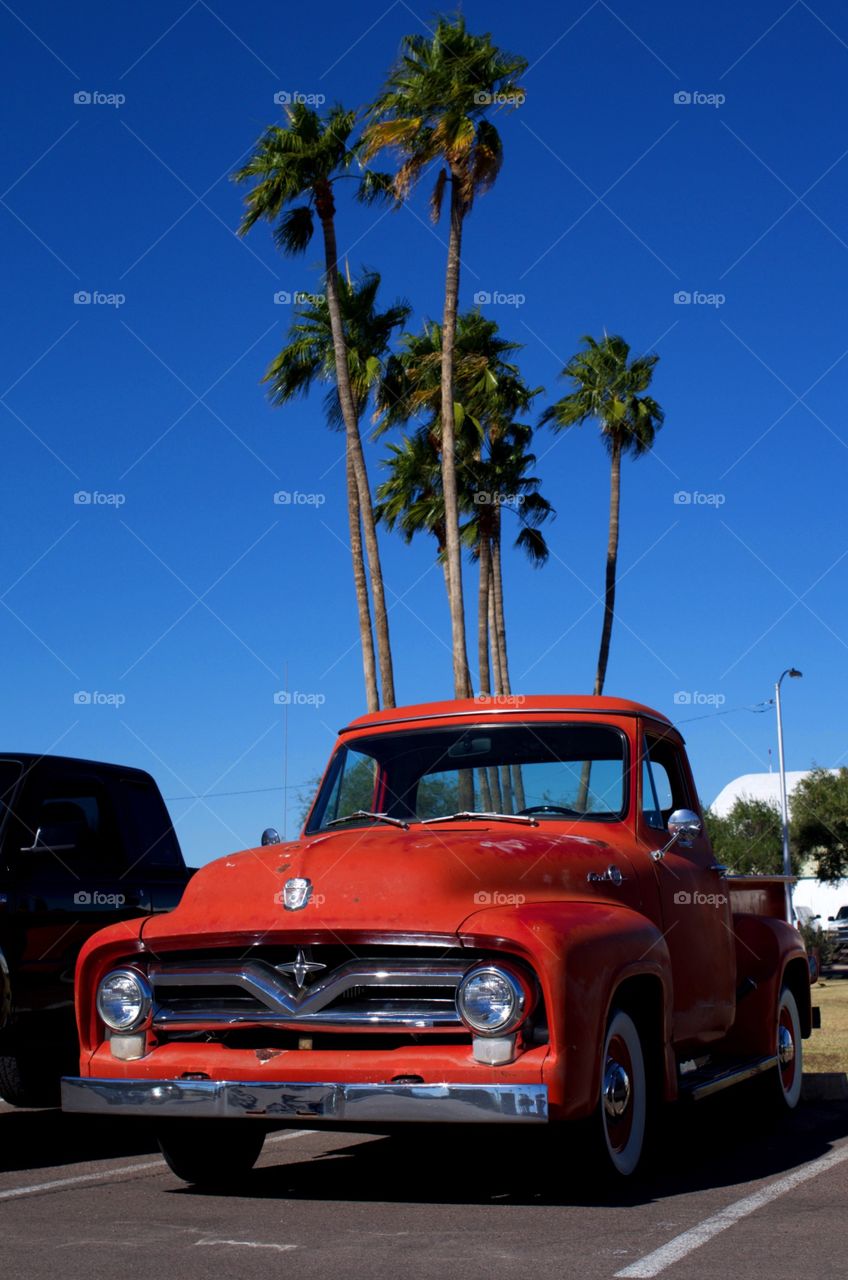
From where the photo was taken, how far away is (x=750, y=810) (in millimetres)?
76875

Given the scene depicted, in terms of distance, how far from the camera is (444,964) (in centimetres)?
608

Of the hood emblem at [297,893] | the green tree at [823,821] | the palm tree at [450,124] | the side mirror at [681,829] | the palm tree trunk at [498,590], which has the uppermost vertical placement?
the palm tree at [450,124]

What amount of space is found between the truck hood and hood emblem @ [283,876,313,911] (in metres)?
0.02

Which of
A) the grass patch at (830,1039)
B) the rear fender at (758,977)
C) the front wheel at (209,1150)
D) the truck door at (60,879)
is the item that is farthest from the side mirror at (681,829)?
the grass patch at (830,1039)

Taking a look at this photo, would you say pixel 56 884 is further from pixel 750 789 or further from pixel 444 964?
pixel 750 789

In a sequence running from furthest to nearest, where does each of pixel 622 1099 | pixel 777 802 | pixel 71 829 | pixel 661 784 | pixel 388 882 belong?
pixel 777 802 → pixel 71 829 → pixel 661 784 → pixel 622 1099 → pixel 388 882

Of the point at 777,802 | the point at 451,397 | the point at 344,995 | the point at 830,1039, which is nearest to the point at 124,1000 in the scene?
the point at 344,995

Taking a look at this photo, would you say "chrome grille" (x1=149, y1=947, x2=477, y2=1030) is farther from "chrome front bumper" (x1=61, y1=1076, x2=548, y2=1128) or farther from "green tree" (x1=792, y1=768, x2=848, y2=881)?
"green tree" (x1=792, y1=768, x2=848, y2=881)

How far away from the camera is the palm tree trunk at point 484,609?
3922 centimetres

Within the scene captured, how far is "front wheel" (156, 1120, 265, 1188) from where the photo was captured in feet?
22.9

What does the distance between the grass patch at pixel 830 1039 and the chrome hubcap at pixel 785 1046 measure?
86.4 inches

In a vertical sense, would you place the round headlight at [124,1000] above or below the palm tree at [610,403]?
below

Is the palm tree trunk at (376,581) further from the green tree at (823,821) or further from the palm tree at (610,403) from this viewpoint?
the green tree at (823,821)

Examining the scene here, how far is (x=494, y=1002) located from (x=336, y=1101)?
706 millimetres
